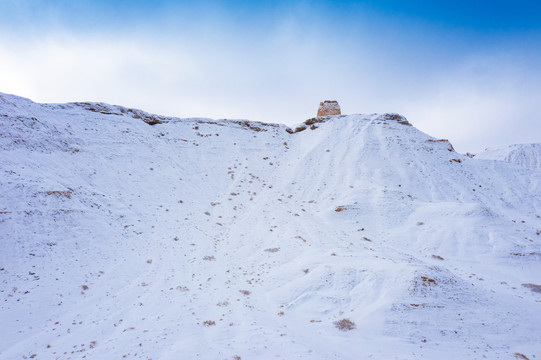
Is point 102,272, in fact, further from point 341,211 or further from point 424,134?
point 424,134

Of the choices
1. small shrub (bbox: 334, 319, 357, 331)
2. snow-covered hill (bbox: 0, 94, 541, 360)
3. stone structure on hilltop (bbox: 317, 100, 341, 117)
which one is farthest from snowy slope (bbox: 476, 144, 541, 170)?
small shrub (bbox: 334, 319, 357, 331)

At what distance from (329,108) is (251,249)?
25304mm

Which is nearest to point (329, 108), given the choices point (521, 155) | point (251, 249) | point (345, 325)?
point (251, 249)

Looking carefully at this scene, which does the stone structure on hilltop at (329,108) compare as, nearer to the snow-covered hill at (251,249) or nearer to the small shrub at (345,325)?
the snow-covered hill at (251,249)

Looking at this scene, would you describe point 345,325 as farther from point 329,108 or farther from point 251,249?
point 329,108

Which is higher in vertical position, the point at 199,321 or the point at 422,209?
the point at 422,209

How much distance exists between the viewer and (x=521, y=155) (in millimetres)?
37875

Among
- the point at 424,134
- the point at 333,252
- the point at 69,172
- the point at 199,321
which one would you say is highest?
the point at 424,134

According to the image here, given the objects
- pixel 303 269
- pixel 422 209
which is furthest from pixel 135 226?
pixel 422 209

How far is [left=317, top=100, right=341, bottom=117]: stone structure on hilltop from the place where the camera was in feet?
107

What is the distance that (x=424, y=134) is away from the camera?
2550cm

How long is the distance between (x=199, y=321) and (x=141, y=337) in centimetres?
129

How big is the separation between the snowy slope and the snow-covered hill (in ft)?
68.2

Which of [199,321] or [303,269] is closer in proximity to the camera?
[199,321]
